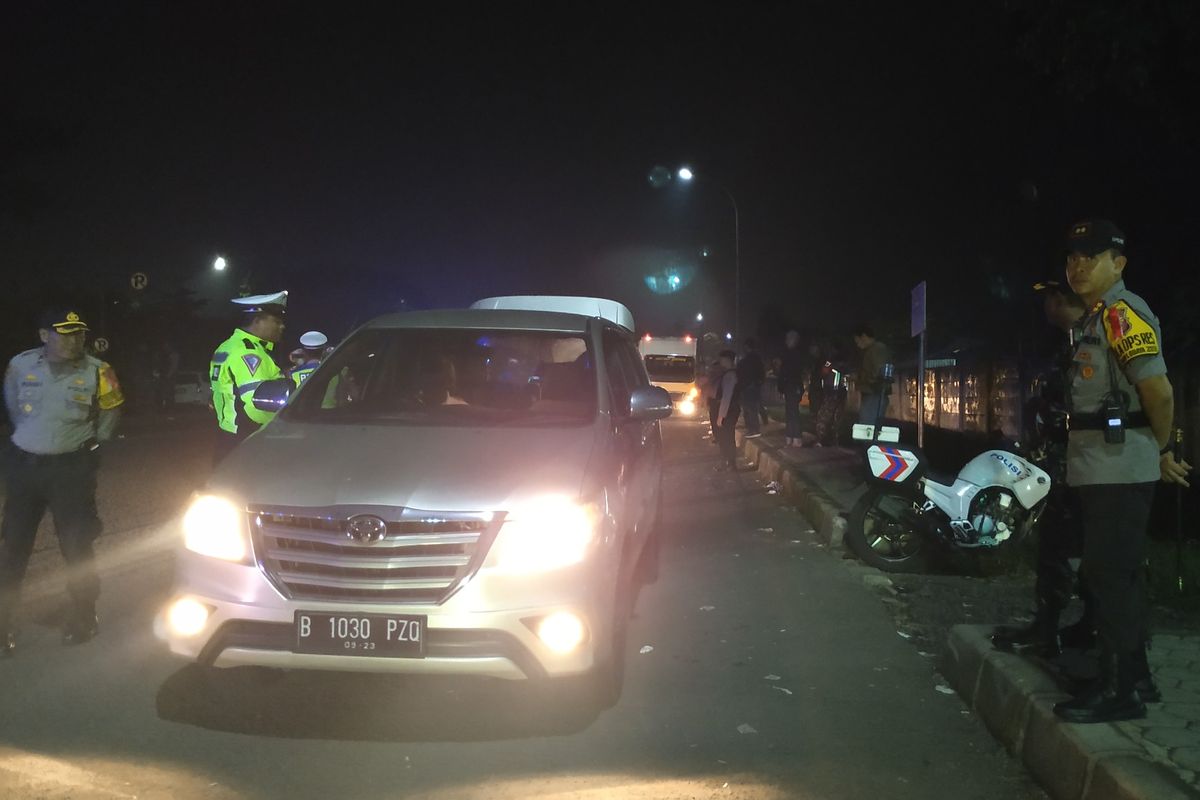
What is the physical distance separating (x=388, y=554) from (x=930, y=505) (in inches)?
182

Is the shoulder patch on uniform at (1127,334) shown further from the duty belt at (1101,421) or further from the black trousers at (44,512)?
the black trousers at (44,512)

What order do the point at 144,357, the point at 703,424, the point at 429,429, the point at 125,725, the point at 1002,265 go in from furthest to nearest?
the point at 144,357
the point at 703,424
the point at 1002,265
the point at 429,429
the point at 125,725

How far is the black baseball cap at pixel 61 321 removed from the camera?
5.32 m

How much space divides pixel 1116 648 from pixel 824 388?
13.2 metres

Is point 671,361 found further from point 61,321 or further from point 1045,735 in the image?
point 1045,735

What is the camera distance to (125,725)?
Answer: 432 centimetres

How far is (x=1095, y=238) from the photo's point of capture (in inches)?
150

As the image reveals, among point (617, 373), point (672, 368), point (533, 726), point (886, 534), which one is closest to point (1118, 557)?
point (533, 726)

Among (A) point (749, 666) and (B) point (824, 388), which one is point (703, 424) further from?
(A) point (749, 666)

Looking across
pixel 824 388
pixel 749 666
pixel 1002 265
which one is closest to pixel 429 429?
pixel 749 666

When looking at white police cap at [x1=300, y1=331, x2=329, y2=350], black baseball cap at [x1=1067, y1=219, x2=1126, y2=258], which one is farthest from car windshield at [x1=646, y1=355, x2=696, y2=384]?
black baseball cap at [x1=1067, y1=219, x2=1126, y2=258]

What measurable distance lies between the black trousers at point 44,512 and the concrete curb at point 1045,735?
15.4 ft

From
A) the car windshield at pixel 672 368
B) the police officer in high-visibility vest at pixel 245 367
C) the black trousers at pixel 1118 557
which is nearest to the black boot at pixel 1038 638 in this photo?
the black trousers at pixel 1118 557

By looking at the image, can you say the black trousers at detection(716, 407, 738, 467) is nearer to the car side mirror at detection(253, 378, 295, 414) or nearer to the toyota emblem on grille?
the car side mirror at detection(253, 378, 295, 414)
